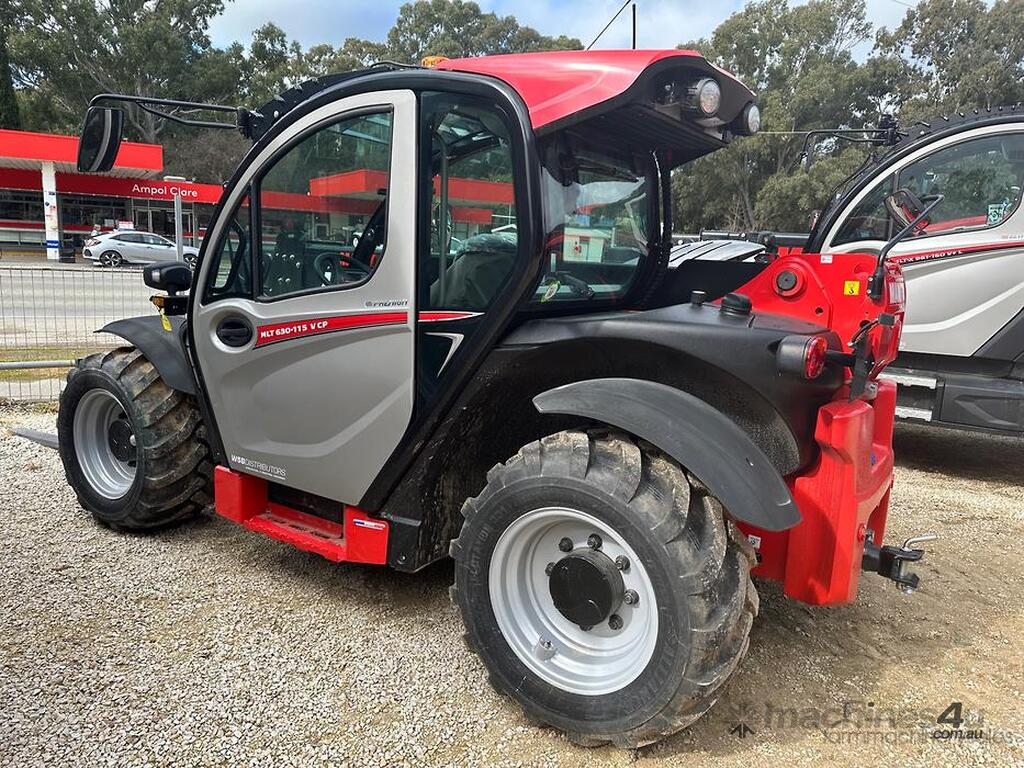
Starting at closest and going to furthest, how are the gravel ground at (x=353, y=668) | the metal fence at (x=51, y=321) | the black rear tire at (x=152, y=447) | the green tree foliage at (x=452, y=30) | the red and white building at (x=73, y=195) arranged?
the gravel ground at (x=353, y=668), the black rear tire at (x=152, y=447), the metal fence at (x=51, y=321), the red and white building at (x=73, y=195), the green tree foliage at (x=452, y=30)

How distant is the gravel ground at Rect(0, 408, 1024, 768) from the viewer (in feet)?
7.93

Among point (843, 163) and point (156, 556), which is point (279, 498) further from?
point (843, 163)

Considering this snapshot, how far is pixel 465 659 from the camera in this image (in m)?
2.92

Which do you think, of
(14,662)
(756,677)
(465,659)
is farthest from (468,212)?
(14,662)

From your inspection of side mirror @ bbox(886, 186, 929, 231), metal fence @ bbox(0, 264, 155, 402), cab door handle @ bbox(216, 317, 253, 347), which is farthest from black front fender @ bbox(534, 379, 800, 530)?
metal fence @ bbox(0, 264, 155, 402)

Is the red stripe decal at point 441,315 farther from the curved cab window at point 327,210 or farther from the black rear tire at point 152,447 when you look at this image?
the black rear tire at point 152,447

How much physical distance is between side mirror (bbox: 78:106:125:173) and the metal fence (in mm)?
4218

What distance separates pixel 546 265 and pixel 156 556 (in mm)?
2688

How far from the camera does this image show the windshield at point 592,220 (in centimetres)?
264

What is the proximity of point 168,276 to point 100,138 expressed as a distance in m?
0.71

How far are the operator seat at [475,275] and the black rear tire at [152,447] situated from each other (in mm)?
1927

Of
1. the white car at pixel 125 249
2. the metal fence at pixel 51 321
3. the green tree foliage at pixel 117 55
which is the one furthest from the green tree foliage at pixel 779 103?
the green tree foliage at pixel 117 55

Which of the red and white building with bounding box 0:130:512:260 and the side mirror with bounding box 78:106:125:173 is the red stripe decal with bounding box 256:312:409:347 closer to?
the side mirror with bounding box 78:106:125:173

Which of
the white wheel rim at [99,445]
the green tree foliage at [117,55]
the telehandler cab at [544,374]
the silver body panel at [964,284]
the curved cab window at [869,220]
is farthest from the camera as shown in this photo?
the green tree foliage at [117,55]
